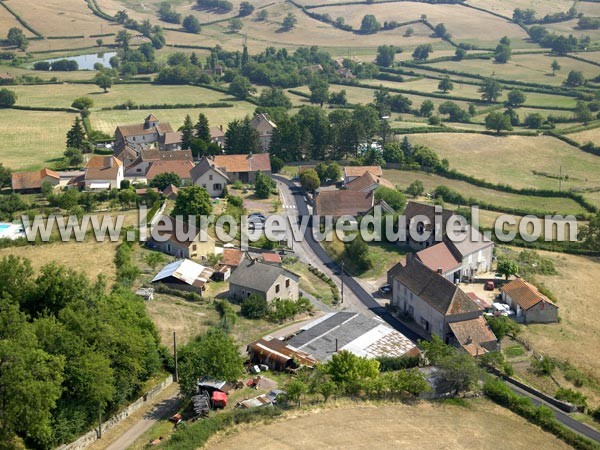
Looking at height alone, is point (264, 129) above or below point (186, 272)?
above

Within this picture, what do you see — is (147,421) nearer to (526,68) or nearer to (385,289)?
(385,289)

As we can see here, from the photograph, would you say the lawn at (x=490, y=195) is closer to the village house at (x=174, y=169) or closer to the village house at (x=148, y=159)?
the village house at (x=174, y=169)

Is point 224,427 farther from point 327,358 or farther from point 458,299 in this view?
point 458,299

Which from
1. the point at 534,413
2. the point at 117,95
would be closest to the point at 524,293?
the point at 534,413

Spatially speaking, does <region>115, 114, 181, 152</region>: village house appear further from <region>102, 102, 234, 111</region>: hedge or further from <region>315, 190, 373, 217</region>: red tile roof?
<region>315, 190, 373, 217</region>: red tile roof

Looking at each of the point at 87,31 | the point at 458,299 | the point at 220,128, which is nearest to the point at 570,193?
the point at 458,299

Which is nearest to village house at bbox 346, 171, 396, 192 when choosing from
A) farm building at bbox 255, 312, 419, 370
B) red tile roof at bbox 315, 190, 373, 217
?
red tile roof at bbox 315, 190, 373, 217

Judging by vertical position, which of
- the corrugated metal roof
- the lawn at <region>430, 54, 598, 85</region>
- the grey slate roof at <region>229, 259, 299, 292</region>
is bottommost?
the corrugated metal roof
